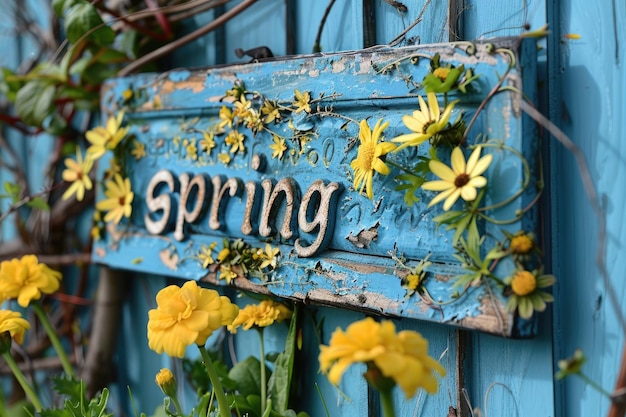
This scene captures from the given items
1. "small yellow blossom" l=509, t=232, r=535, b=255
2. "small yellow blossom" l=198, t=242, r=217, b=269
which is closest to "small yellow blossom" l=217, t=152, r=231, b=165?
"small yellow blossom" l=198, t=242, r=217, b=269

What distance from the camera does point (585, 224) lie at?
2.39ft

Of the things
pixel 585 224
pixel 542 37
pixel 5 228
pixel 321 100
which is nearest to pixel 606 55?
pixel 542 37

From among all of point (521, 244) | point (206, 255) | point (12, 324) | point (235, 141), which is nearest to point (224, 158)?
point (235, 141)

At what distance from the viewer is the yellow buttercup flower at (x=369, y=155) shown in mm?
779

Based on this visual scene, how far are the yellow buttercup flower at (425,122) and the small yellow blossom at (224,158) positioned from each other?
0.34 m

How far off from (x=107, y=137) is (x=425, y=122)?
→ 0.64 meters

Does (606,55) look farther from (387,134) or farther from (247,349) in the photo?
(247,349)

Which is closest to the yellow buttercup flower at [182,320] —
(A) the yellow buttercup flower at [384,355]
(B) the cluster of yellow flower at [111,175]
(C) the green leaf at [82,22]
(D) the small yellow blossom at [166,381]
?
(D) the small yellow blossom at [166,381]

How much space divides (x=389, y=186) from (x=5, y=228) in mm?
1239

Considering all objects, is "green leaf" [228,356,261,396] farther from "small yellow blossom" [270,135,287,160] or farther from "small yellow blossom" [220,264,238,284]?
"small yellow blossom" [270,135,287,160]

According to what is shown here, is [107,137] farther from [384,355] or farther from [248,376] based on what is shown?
[384,355]

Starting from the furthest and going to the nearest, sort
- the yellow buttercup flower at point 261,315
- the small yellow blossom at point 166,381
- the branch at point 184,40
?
the branch at point 184,40 < the yellow buttercup flower at point 261,315 < the small yellow blossom at point 166,381

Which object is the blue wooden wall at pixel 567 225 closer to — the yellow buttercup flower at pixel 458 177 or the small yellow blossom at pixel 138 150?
the yellow buttercup flower at pixel 458 177

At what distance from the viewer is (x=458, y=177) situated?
74 centimetres
